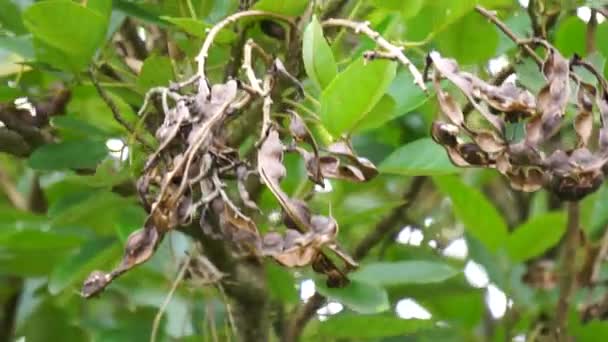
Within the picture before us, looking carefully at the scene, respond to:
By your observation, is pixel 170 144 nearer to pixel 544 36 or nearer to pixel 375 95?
pixel 375 95

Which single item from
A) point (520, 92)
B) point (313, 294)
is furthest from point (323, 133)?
point (313, 294)

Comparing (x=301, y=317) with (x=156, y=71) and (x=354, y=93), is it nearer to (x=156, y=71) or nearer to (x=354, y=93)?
(x=156, y=71)

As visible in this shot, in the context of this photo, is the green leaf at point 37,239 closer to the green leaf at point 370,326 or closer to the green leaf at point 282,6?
the green leaf at point 370,326

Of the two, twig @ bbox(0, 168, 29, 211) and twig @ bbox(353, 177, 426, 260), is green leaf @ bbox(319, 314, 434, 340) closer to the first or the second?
twig @ bbox(353, 177, 426, 260)

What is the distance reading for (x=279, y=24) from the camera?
3.05 ft

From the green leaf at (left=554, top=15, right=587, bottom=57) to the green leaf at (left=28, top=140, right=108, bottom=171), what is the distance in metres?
0.42

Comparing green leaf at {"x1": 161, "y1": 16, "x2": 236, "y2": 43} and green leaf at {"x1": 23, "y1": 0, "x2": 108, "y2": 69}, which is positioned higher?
green leaf at {"x1": 161, "y1": 16, "x2": 236, "y2": 43}

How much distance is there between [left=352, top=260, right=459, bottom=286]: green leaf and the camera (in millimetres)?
1160

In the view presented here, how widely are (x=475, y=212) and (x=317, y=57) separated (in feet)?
1.92

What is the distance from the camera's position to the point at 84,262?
1.17 metres

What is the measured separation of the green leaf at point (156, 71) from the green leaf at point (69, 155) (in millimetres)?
102

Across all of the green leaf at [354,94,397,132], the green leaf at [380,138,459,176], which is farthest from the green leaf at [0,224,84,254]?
the green leaf at [354,94,397,132]

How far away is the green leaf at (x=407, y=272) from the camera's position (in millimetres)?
1160

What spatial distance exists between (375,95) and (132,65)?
0.34 metres
